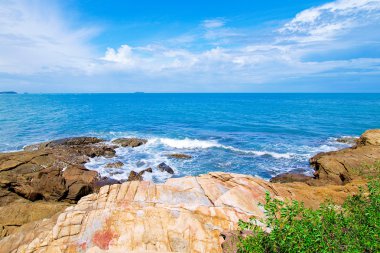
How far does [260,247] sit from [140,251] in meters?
5.85

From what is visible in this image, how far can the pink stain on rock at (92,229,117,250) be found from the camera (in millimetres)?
12000

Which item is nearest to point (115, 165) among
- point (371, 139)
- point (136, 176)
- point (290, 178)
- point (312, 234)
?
point (136, 176)

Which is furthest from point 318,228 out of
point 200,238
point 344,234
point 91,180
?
point 91,180

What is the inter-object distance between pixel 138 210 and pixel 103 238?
2.28m

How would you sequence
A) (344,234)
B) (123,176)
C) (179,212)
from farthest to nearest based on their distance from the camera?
(123,176) → (179,212) → (344,234)

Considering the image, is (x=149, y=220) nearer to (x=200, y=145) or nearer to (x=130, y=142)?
(x=200, y=145)

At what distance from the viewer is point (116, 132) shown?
57906mm

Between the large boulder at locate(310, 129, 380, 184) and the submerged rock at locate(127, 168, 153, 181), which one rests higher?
the large boulder at locate(310, 129, 380, 184)

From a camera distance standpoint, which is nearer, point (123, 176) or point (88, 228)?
point (88, 228)

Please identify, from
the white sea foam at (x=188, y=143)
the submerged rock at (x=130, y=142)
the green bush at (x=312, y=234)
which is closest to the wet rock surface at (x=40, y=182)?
the submerged rock at (x=130, y=142)

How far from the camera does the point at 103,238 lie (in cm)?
1230

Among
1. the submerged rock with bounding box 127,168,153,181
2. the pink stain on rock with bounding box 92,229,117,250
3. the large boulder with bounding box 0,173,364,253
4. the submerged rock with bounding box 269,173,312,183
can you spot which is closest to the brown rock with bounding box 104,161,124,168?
the submerged rock with bounding box 127,168,153,181

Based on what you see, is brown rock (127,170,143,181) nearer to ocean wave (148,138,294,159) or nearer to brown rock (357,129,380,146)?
ocean wave (148,138,294,159)

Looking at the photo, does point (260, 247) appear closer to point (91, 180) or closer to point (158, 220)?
point (158, 220)
